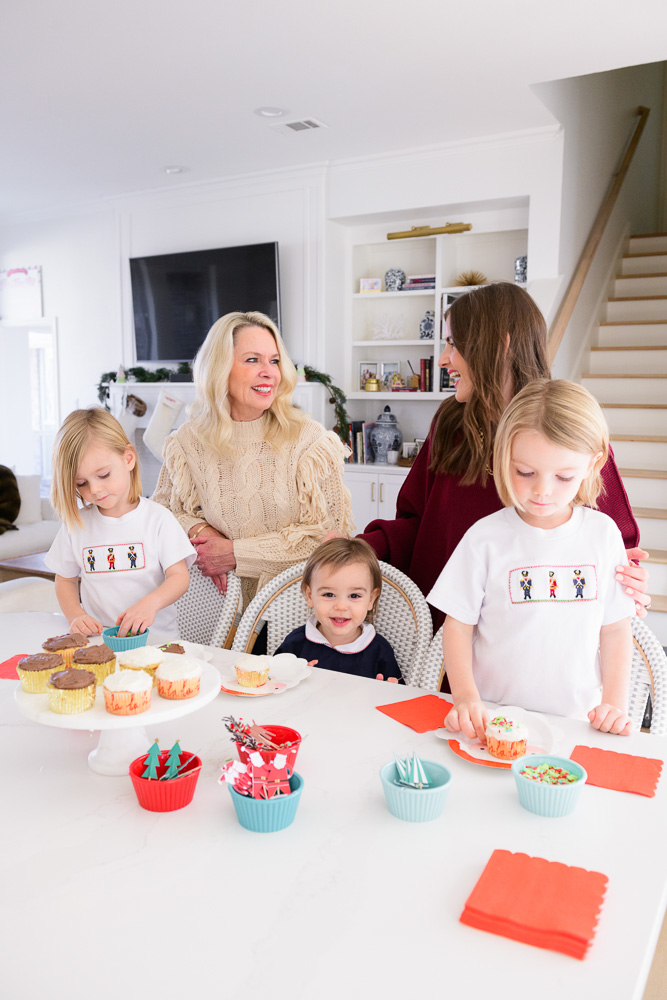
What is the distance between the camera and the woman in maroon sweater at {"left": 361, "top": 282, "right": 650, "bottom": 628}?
5.66 feet

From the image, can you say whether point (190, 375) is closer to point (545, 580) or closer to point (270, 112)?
point (270, 112)

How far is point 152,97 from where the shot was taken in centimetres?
415

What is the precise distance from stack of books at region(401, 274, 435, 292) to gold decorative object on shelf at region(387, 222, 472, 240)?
0.99 ft

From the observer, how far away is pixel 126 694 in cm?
101

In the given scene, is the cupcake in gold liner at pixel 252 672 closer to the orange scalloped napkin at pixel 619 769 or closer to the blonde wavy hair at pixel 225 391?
the orange scalloped napkin at pixel 619 769

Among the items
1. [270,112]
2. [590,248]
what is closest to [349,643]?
[270,112]

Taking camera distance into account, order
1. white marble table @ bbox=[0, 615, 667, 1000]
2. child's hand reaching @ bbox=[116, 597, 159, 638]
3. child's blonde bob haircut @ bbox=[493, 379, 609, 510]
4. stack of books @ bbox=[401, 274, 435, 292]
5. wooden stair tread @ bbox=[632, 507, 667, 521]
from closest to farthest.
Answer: white marble table @ bbox=[0, 615, 667, 1000] → child's blonde bob haircut @ bbox=[493, 379, 609, 510] → child's hand reaching @ bbox=[116, 597, 159, 638] → wooden stair tread @ bbox=[632, 507, 667, 521] → stack of books @ bbox=[401, 274, 435, 292]

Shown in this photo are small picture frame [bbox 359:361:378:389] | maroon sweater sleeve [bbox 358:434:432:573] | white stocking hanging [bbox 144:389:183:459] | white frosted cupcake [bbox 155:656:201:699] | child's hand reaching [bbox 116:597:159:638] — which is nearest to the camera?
white frosted cupcake [bbox 155:656:201:699]

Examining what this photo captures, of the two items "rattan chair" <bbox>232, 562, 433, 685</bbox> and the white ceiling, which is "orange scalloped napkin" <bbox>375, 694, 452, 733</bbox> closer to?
"rattan chair" <bbox>232, 562, 433, 685</bbox>

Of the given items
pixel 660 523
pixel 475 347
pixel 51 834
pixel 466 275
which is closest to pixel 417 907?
pixel 51 834

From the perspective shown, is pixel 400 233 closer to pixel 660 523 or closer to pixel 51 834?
pixel 660 523

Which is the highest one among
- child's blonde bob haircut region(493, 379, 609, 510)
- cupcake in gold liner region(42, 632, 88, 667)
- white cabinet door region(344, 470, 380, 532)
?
child's blonde bob haircut region(493, 379, 609, 510)

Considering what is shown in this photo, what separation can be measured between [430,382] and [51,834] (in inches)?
194

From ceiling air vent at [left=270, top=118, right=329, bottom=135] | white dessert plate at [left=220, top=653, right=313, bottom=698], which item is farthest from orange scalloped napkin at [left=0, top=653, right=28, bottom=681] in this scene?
ceiling air vent at [left=270, top=118, right=329, bottom=135]
